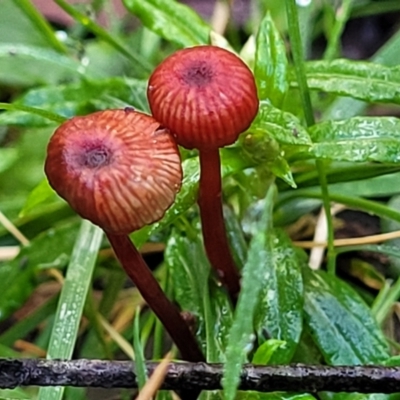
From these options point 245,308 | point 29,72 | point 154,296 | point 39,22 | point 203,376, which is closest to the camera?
point 245,308

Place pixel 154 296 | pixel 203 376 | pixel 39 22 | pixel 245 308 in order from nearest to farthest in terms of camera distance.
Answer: pixel 245 308, pixel 203 376, pixel 154 296, pixel 39 22

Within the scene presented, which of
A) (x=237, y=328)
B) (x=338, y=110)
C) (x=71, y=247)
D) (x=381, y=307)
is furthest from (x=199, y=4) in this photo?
(x=237, y=328)

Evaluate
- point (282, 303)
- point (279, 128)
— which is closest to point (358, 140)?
point (279, 128)

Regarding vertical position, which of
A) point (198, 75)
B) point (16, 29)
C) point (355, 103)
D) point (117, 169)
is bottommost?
point (117, 169)

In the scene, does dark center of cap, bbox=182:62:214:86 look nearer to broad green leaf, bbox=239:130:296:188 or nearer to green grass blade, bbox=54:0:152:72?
broad green leaf, bbox=239:130:296:188

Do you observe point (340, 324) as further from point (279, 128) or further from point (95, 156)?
point (95, 156)

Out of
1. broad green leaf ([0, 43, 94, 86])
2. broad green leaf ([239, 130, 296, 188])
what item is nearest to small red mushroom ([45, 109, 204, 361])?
broad green leaf ([239, 130, 296, 188])
